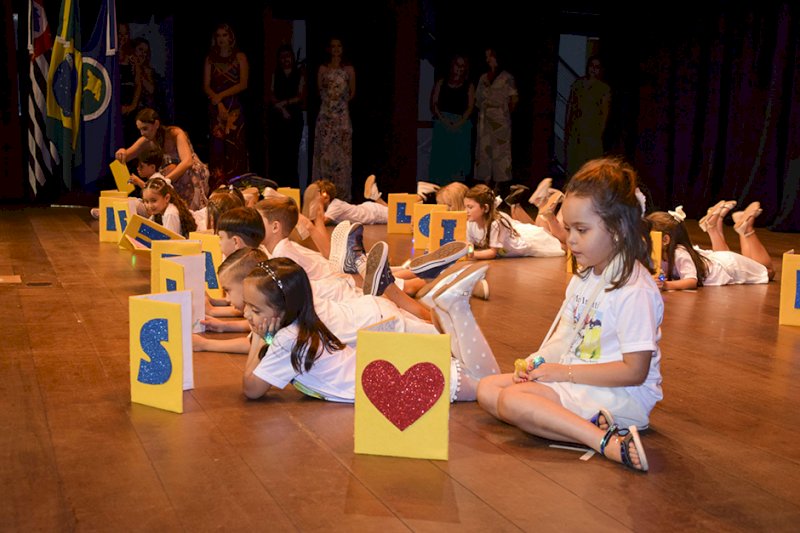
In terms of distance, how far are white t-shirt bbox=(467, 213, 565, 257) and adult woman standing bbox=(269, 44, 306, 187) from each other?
401cm

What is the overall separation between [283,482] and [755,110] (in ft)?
27.0

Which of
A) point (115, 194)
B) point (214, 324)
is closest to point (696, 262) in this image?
point (214, 324)

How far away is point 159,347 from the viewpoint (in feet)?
9.41

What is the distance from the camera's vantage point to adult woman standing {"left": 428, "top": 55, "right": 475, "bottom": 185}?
11.0 metres

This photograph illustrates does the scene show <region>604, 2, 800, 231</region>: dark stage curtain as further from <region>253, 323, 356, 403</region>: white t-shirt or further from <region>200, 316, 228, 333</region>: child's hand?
<region>253, 323, 356, 403</region>: white t-shirt

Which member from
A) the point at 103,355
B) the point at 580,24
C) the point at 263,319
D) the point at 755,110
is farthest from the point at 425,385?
the point at 580,24

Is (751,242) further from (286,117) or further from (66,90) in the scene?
(66,90)

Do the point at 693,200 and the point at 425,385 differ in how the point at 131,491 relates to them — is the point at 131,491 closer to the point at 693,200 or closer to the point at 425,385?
the point at 425,385

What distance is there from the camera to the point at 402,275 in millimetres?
5141

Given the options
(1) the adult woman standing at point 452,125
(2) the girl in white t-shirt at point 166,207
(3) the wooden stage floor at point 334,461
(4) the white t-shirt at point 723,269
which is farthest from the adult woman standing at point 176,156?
(1) the adult woman standing at point 452,125

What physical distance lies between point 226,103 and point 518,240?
4.42 m

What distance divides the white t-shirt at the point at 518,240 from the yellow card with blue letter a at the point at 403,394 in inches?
159

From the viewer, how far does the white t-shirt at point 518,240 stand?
6523 mm

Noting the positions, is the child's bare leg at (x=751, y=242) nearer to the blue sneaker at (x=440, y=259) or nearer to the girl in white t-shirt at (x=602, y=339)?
the blue sneaker at (x=440, y=259)
